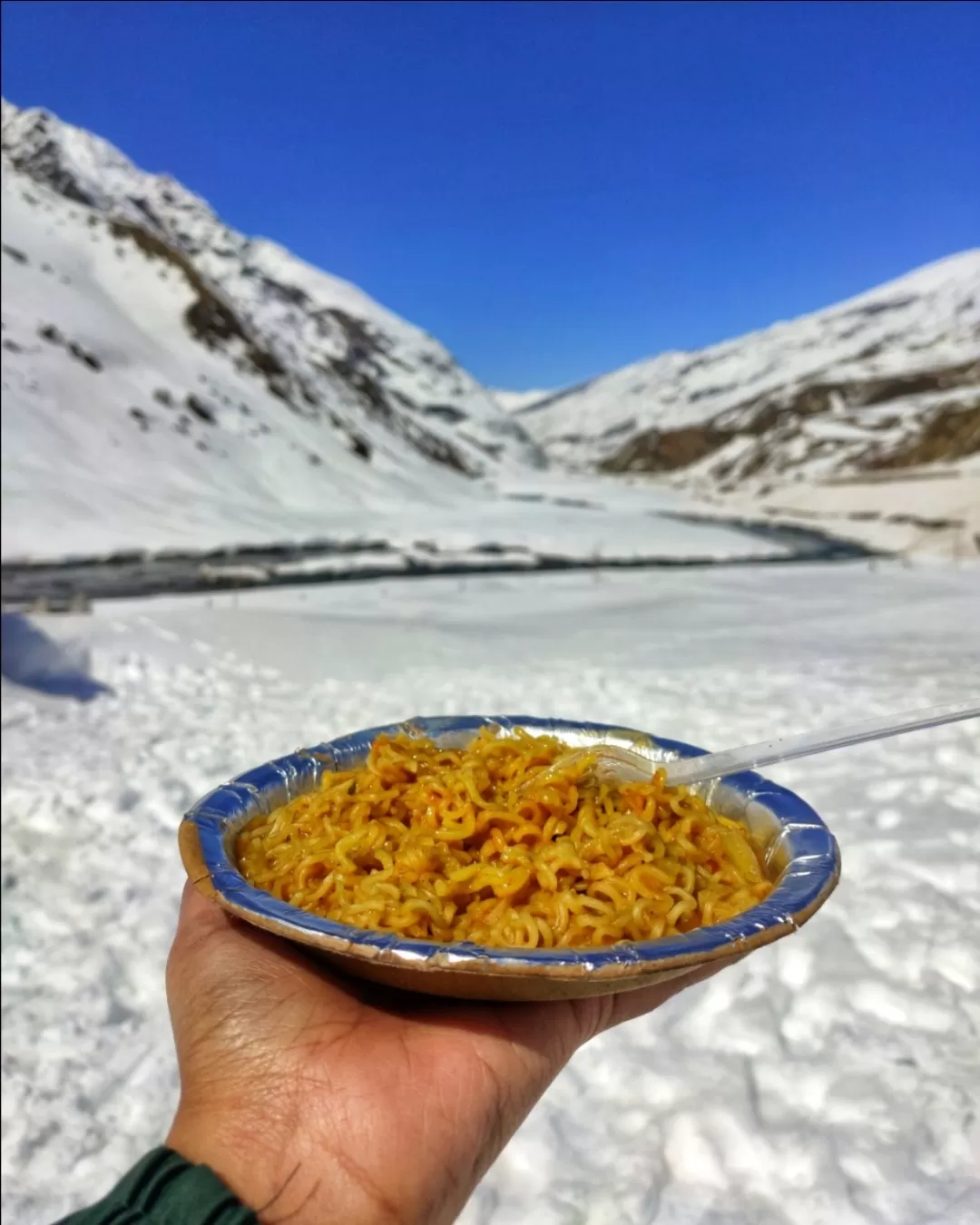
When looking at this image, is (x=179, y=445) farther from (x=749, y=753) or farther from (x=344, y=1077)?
(x=344, y=1077)

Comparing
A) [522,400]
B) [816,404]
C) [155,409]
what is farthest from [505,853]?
[522,400]

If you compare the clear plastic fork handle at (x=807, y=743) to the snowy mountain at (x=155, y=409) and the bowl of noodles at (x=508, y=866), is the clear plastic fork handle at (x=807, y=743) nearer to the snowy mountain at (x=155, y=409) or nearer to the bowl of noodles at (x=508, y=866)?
the bowl of noodles at (x=508, y=866)

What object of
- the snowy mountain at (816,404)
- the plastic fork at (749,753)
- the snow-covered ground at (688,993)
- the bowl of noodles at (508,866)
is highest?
the snowy mountain at (816,404)

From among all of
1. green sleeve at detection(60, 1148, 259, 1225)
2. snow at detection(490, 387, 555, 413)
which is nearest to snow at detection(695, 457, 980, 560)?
green sleeve at detection(60, 1148, 259, 1225)

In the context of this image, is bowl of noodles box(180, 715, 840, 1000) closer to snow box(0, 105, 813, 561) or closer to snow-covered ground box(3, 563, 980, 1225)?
snow-covered ground box(3, 563, 980, 1225)

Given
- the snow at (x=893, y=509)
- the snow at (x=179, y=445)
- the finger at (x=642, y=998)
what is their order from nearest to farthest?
1. the finger at (x=642, y=998)
2. the snow at (x=893, y=509)
3. the snow at (x=179, y=445)

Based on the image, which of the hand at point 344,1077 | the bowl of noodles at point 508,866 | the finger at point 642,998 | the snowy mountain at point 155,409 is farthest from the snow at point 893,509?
the hand at point 344,1077

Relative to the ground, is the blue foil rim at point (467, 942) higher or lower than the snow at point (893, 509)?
lower
